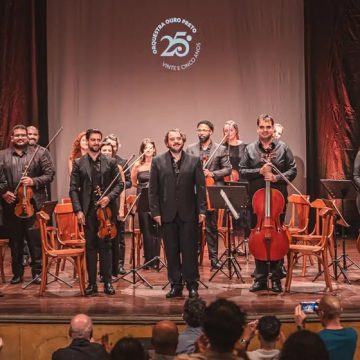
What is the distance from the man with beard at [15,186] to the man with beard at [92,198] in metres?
0.68

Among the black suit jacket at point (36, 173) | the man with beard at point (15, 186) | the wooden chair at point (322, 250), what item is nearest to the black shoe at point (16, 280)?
the man with beard at point (15, 186)

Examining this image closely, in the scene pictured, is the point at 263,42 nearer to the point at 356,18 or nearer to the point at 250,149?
the point at 356,18

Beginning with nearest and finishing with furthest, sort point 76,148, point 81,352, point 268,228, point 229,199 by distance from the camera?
point 81,352 → point 268,228 → point 229,199 → point 76,148

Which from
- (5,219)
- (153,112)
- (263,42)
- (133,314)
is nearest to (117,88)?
(153,112)

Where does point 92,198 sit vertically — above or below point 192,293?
above

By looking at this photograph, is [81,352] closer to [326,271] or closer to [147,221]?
[326,271]

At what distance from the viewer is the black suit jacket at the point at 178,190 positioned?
6891 mm

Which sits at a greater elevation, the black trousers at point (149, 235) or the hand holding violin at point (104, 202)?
the hand holding violin at point (104, 202)

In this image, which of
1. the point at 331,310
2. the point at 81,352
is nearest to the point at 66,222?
the point at 81,352

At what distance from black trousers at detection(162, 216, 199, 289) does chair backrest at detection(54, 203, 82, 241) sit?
137 cm

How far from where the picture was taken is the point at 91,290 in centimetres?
710

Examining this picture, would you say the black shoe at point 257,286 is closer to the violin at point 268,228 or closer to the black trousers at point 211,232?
the violin at point 268,228

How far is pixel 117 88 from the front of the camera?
11508 millimetres

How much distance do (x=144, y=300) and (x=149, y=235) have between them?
168 centimetres
